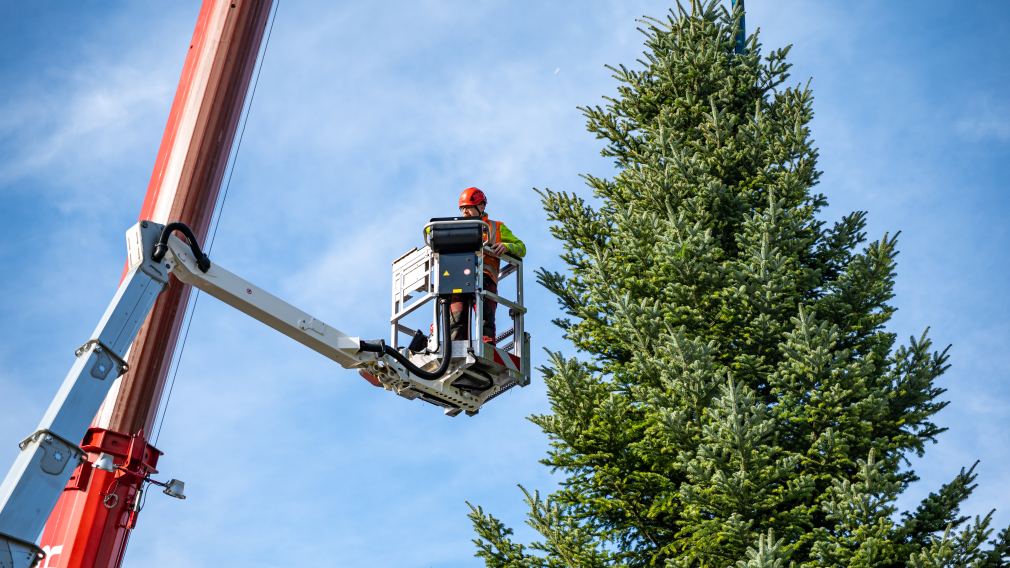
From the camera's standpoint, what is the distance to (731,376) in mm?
10695

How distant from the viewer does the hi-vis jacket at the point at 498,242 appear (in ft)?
37.7

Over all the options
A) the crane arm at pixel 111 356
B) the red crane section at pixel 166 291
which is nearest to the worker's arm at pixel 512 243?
the crane arm at pixel 111 356

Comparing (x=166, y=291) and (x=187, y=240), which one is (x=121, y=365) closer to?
(x=187, y=240)

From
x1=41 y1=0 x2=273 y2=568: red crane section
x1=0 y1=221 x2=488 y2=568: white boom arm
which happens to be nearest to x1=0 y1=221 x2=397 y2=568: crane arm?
x1=0 y1=221 x2=488 y2=568: white boom arm

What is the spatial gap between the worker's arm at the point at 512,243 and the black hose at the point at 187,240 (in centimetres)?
334

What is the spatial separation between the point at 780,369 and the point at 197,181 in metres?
6.28

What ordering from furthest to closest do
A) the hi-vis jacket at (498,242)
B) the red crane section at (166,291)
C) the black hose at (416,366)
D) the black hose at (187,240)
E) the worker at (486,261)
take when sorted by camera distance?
the hi-vis jacket at (498,242) → the worker at (486,261) → the black hose at (416,366) → the red crane section at (166,291) → the black hose at (187,240)

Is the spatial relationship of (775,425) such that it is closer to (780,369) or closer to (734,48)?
(780,369)

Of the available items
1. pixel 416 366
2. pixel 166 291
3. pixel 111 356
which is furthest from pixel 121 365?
pixel 416 366

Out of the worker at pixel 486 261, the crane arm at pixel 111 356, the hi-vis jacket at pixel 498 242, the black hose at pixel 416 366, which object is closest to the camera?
the crane arm at pixel 111 356

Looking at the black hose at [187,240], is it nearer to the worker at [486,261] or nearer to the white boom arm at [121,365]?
the white boom arm at [121,365]

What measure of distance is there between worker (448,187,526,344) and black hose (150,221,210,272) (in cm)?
249

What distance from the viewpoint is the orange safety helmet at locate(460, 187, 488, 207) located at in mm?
12352

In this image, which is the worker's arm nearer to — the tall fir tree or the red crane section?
the tall fir tree
